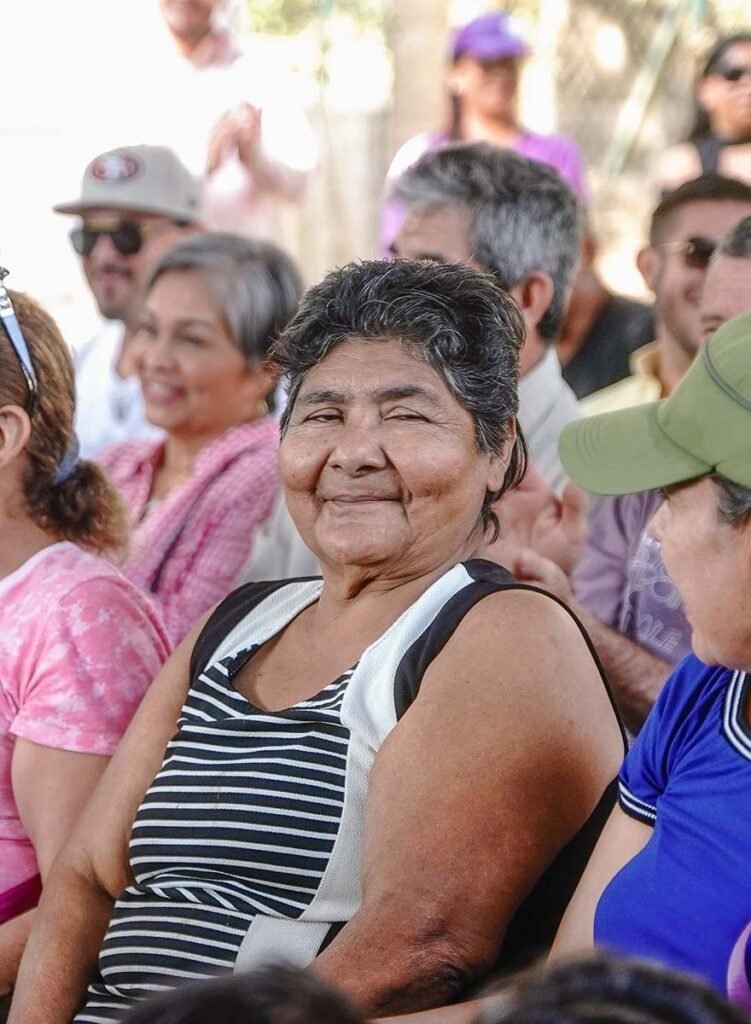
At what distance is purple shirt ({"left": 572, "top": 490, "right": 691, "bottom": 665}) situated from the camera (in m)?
3.03

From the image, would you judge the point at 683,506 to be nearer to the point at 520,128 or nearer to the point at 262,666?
the point at 262,666

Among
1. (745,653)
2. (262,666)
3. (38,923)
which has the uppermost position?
(745,653)

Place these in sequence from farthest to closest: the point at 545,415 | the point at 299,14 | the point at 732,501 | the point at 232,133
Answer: the point at 299,14, the point at 232,133, the point at 545,415, the point at 732,501

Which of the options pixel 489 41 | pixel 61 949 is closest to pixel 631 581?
pixel 61 949

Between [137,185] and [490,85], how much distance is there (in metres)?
1.42

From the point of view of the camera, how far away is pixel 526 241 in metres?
3.29

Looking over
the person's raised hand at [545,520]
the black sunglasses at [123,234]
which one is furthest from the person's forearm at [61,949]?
the black sunglasses at [123,234]

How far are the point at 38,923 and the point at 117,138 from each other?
3940 millimetres

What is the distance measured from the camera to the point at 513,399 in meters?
2.36

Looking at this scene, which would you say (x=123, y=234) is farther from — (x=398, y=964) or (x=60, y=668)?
(x=398, y=964)

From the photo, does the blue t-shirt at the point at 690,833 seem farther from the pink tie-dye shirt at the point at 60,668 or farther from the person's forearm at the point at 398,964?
the pink tie-dye shirt at the point at 60,668

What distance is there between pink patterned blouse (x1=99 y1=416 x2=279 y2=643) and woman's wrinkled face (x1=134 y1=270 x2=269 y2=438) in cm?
16

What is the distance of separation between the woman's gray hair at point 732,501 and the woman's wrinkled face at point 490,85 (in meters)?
4.07

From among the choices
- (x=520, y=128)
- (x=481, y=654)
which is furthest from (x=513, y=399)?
(x=520, y=128)
